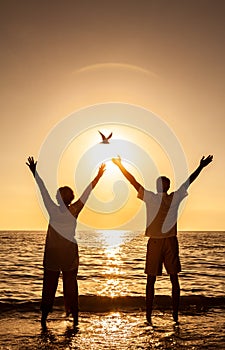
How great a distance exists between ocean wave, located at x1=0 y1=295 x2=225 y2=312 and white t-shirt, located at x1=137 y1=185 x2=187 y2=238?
3.20 metres

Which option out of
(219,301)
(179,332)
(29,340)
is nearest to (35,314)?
(29,340)

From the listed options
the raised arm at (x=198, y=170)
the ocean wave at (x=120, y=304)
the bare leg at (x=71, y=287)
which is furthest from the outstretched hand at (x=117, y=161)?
the ocean wave at (x=120, y=304)

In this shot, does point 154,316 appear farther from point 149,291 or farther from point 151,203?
point 151,203

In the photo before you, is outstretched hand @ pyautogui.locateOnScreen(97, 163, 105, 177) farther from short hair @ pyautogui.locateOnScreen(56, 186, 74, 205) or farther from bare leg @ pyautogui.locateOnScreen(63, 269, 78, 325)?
bare leg @ pyautogui.locateOnScreen(63, 269, 78, 325)

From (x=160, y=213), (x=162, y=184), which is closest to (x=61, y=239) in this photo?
(x=160, y=213)

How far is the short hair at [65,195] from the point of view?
7.45m

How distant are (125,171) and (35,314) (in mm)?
4159

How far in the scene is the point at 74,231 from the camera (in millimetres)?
7477

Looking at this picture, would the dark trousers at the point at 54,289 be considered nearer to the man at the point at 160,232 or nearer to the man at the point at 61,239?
the man at the point at 61,239

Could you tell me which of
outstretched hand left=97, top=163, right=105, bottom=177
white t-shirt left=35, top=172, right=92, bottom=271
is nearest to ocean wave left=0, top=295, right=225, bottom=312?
white t-shirt left=35, top=172, right=92, bottom=271

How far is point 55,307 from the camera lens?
1023 centimetres

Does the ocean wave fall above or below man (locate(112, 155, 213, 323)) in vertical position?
below

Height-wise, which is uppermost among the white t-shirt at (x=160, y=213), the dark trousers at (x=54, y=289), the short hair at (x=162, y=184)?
the short hair at (x=162, y=184)

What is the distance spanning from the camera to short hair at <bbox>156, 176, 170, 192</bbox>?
314 inches
